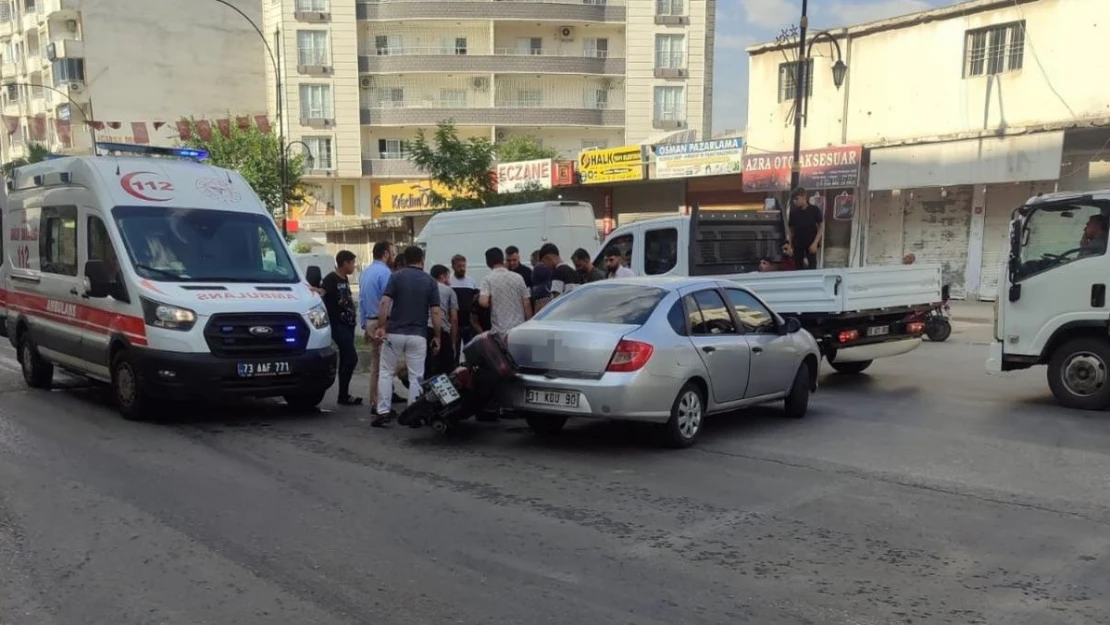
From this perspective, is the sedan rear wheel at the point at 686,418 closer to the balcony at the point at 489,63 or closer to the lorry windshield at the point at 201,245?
the lorry windshield at the point at 201,245

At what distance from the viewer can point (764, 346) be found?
27.2 ft

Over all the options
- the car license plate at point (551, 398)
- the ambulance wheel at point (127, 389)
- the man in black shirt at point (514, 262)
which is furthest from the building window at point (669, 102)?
the car license plate at point (551, 398)

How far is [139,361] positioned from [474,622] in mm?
5640

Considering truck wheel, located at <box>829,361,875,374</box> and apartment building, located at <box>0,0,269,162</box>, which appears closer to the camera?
truck wheel, located at <box>829,361,875,374</box>

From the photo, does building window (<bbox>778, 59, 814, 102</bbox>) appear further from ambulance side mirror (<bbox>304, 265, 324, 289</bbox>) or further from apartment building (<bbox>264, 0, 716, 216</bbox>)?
apartment building (<bbox>264, 0, 716, 216</bbox>)

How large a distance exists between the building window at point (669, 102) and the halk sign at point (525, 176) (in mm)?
20552

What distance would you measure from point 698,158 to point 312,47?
34096 millimetres

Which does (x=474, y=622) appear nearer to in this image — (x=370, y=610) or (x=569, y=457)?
(x=370, y=610)

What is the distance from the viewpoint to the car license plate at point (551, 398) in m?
7.14

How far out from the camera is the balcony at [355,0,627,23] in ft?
172

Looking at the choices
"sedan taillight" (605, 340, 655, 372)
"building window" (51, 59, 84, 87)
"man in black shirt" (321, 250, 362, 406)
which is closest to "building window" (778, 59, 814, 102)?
"man in black shirt" (321, 250, 362, 406)

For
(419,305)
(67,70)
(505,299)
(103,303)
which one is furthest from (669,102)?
(103,303)

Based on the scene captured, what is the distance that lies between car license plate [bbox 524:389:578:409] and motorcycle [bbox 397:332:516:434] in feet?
0.83

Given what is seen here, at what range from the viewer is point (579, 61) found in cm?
5253
